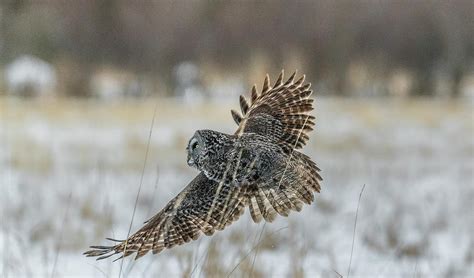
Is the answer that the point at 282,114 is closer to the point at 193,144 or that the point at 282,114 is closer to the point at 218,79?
the point at 193,144

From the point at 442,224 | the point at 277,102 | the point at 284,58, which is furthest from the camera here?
the point at 284,58

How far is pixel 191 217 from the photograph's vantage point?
2996mm

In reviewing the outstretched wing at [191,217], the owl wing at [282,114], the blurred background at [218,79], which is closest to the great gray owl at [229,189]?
the outstretched wing at [191,217]

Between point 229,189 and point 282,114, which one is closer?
point 229,189

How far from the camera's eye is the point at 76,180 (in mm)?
8133

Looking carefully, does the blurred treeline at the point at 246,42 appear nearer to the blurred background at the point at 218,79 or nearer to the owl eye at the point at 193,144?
the blurred background at the point at 218,79

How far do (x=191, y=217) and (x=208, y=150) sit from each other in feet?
0.83

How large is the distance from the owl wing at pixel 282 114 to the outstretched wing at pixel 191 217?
0.33 meters

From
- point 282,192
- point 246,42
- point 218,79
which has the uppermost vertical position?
point 246,42

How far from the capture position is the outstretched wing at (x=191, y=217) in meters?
2.88

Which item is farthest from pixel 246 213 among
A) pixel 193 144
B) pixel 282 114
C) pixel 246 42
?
pixel 246 42

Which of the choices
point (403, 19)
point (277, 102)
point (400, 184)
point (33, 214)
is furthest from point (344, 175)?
point (277, 102)

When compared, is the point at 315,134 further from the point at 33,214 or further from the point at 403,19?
the point at 33,214

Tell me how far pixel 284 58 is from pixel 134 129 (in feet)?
7.42
